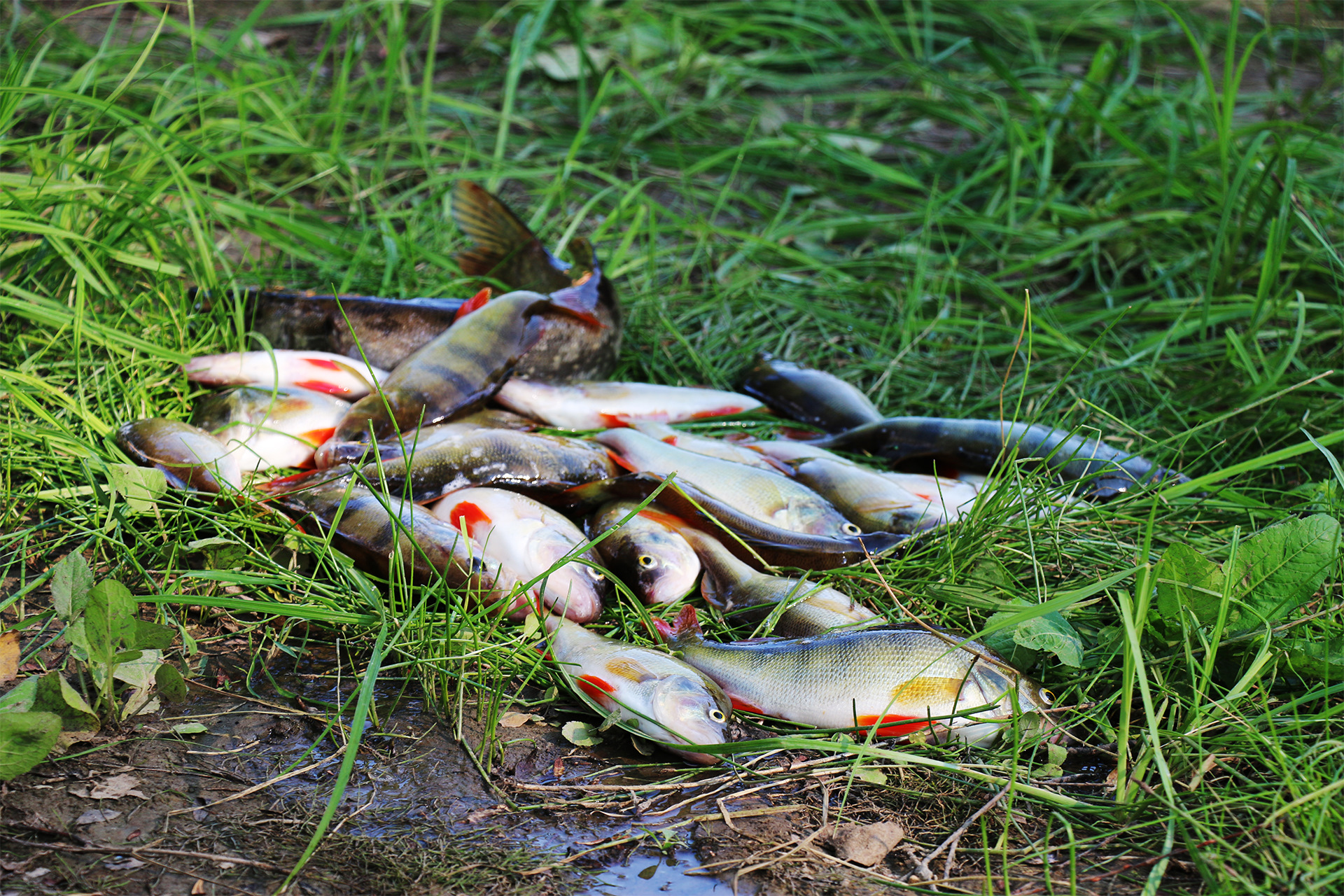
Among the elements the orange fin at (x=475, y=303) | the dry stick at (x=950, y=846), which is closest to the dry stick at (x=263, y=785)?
the dry stick at (x=950, y=846)

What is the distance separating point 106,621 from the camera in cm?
193

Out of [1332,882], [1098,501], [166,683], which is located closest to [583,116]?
[1098,501]

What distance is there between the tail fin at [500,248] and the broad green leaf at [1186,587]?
2461mm

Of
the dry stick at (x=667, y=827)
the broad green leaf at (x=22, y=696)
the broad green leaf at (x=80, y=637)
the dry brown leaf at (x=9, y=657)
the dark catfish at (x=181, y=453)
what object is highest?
the broad green leaf at (x=80, y=637)

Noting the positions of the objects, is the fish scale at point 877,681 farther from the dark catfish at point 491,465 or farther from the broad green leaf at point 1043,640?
the dark catfish at point 491,465

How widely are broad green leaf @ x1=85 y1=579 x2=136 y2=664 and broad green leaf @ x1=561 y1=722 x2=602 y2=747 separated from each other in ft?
3.00

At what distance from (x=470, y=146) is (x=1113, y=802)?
4335mm

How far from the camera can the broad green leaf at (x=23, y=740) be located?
1.73 m

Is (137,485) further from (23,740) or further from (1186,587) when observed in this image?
(1186,587)

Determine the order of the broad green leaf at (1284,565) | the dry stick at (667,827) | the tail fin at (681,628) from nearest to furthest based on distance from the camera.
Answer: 1. the dry stick at (667,827)
2. the broad green leaf at (1284,565)
3. the tail fin at (681,628)

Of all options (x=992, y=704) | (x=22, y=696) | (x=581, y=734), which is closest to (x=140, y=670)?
(x=22, y=696)

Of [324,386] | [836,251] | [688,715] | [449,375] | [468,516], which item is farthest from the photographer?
[836,251]

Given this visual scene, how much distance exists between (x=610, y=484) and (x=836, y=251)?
2527 millimetres

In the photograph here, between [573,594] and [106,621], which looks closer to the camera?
[106,621]
